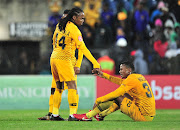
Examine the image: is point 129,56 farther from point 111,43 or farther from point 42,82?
point 42,82

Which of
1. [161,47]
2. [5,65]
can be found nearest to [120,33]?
[161,47]

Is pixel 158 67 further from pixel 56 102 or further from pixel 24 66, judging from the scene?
pixel 56 102

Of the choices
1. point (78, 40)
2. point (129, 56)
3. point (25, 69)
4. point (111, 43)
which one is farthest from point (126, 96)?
point (25, 69)

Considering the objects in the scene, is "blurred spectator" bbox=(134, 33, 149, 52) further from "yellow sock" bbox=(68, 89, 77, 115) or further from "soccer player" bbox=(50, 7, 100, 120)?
"yellow sock" bbox=(68, 89, 77, 115)

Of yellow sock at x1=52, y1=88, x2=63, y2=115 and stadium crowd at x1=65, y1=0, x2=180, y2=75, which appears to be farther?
stadium crowd at x1=65, y1=0, x2=180, y2=75

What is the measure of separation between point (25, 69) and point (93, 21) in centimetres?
322

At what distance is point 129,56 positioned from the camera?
16.2 m

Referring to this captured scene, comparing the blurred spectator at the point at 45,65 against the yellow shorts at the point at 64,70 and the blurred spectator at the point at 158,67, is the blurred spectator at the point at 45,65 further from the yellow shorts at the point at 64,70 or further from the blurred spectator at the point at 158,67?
the yellow shorts at the point at 64,70

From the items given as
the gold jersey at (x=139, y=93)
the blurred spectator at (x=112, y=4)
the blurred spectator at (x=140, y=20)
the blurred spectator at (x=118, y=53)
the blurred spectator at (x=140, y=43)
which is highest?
the blurred spectator at (x=112, y=4)

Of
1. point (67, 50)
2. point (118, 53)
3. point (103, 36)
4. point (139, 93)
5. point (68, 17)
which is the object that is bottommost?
point (139, 93)

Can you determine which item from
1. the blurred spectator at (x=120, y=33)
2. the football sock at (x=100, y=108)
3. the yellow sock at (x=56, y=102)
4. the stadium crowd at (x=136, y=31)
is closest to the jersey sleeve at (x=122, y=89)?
the football sock at (x=100, y=108)

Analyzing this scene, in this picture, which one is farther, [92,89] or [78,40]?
[92,89]

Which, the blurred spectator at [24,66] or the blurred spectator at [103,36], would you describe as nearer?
the blurred spectator at [103,36]

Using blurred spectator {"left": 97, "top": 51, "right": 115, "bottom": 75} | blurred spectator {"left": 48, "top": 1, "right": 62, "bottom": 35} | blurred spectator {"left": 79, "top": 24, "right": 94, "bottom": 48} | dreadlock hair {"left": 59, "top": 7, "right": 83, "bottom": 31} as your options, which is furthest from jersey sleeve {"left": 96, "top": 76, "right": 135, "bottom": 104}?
blurred spectator {"left": 48, "top": 1, "right": 62, "bottom": 35}
